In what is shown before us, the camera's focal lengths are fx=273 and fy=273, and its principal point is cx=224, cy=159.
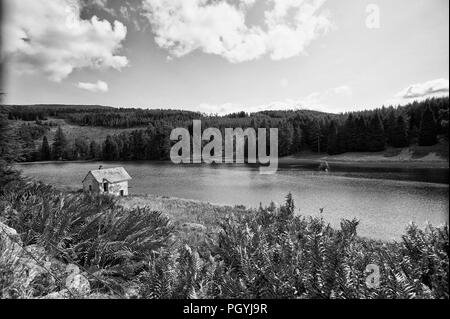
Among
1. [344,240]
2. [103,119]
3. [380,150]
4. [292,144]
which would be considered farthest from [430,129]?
[103,119]

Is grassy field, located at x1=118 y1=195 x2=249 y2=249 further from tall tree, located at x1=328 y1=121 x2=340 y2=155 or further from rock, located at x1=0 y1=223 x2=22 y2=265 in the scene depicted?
tall tree, located at x1=328 y1=121 x2=340 y2=155

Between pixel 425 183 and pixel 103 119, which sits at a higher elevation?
pixel 103 119

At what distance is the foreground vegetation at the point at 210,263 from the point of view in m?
3.38

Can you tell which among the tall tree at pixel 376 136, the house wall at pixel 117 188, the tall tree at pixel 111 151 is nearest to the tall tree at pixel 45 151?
the tall tree at pixel 111 151

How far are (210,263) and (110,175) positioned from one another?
32.2 m

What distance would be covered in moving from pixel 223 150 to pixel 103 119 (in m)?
125

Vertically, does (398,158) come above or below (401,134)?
below

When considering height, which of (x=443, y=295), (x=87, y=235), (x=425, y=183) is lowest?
(x=425, y=183)

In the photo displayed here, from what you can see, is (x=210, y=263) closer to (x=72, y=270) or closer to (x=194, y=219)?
(x=72, y=270)

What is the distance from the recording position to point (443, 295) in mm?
2965

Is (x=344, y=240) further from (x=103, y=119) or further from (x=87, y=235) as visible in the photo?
(x=103, y=119)

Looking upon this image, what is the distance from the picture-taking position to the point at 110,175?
33688mm

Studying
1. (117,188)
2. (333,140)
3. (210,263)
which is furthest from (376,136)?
(210,263)

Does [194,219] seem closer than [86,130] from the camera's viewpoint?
Yes
